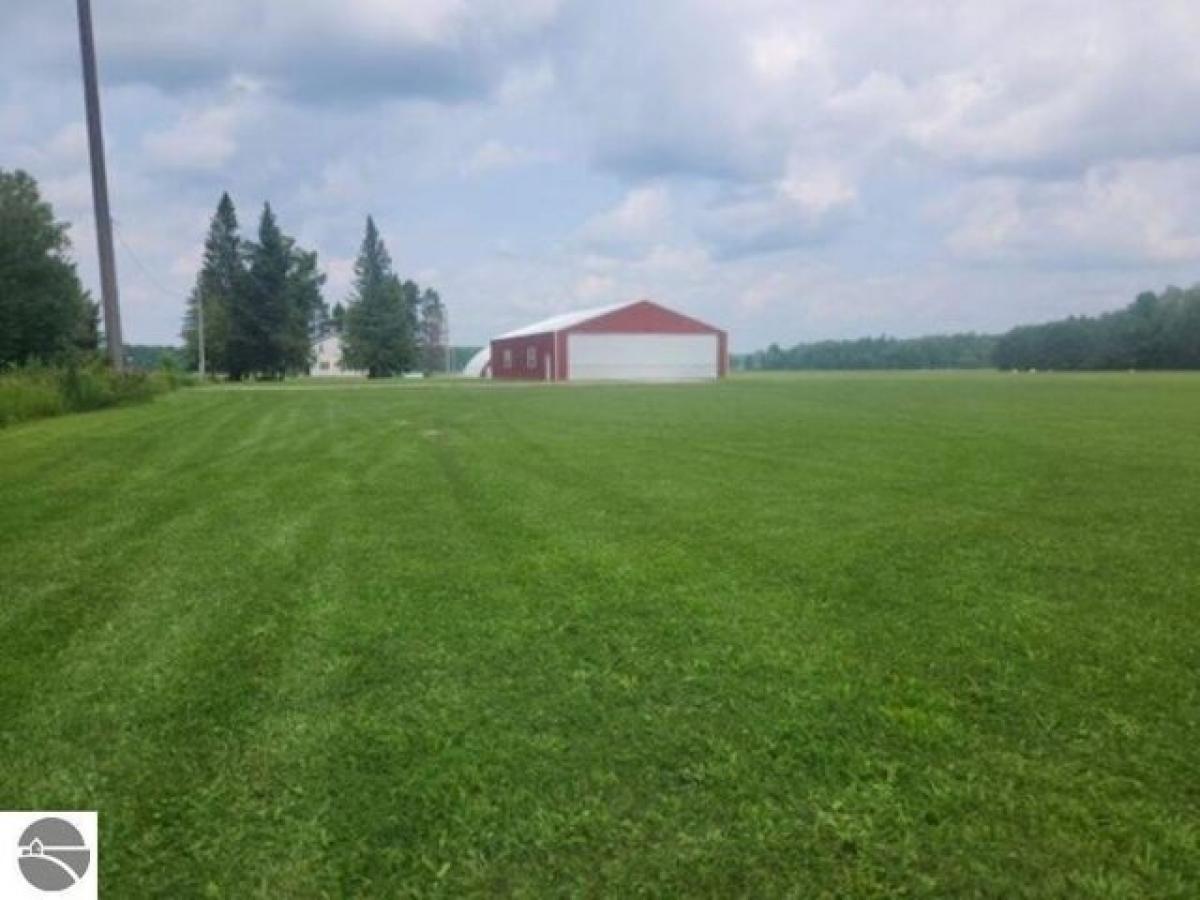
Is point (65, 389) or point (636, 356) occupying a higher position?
point (636, 356)

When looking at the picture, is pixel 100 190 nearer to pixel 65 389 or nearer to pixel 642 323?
pixel 65 389

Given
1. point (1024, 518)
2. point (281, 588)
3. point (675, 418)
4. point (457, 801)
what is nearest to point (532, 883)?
point (457, 801)

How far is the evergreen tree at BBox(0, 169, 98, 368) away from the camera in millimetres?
44969

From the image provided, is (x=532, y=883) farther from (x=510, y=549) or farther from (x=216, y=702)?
(x=510, y=549)

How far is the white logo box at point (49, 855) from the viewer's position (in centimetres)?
264

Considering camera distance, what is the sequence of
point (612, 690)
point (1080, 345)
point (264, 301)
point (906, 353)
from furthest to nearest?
1. point (906, 353)
2. point (1080, 345)
3. point (264, 301)
4. point (612, 690)

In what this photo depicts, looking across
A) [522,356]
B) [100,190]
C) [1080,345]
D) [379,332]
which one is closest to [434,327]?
[379,332]

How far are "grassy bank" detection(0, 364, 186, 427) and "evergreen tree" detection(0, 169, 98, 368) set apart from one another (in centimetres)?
2582

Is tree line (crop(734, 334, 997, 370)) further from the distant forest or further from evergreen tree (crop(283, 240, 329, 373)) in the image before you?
evergreen tree (crop(283, 240, 329, 373))

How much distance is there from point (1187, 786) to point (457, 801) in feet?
8.15

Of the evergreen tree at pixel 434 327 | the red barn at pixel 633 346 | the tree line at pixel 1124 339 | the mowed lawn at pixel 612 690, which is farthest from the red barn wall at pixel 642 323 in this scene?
the evergreen tree at pixel 434 327

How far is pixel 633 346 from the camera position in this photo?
1939 inches

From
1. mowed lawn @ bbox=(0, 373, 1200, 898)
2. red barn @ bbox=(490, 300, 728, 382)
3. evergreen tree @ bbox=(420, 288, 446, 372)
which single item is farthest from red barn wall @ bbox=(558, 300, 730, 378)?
evergreen tree @ bbox=(420, 288, 446, 372)

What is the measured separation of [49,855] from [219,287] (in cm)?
7052
